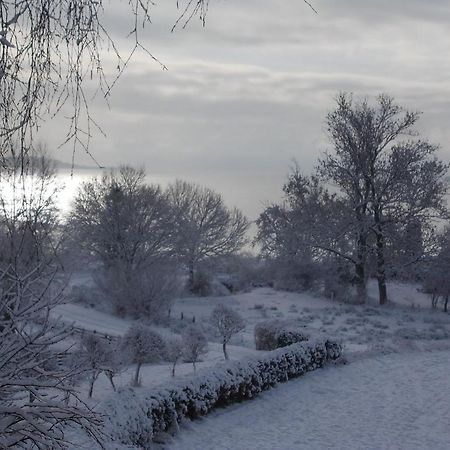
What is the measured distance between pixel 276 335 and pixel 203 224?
28.1 m

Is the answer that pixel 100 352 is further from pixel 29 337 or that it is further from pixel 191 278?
pixel 191 278

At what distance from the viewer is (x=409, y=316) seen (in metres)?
29.4

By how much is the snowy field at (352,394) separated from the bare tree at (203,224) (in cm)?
1611

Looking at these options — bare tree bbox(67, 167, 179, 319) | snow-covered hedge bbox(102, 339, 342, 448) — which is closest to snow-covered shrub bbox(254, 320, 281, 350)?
snow-covered hedge bbox(102, 339, 342, 448)

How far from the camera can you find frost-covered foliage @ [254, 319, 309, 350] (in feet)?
70.9

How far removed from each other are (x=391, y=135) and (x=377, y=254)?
5917 mm

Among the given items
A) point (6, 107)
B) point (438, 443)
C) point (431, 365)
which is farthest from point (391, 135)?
point (6, 107)

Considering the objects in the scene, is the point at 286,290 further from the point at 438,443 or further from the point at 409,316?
the point at 438,443

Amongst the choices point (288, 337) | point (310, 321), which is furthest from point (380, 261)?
point (288, 337)

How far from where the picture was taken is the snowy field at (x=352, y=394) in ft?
40.1

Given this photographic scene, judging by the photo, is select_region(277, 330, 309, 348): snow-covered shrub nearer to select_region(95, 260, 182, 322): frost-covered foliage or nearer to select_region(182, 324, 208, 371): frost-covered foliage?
select_region(182, 324, 208, 371): frost-covered foliage

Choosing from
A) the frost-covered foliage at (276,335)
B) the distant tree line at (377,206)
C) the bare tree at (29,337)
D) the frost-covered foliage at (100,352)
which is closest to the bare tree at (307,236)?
the distant tree line at (377,206)

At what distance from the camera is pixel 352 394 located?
16047 millimetres

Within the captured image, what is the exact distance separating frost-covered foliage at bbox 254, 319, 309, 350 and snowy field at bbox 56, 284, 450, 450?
52cm
